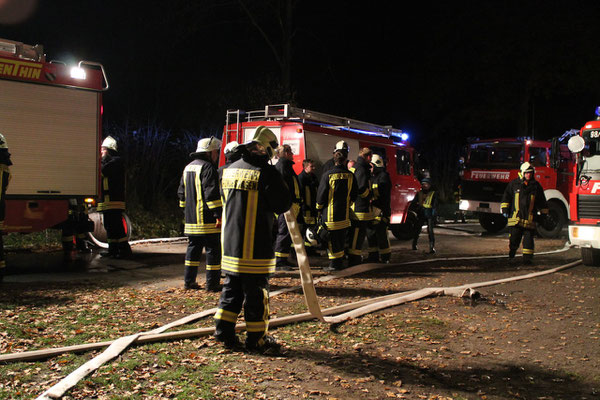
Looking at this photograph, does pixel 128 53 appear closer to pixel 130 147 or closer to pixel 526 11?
pixel 130 147

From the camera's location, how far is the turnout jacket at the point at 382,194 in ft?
31.1

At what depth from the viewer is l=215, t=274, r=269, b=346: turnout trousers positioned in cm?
480

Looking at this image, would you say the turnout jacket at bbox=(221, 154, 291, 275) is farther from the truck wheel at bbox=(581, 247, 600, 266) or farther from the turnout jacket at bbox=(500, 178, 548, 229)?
the truck wheel at bbox=(581, 247, 600, 266)

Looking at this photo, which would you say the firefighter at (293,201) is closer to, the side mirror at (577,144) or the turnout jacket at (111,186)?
the turnout jacket at (111,186)

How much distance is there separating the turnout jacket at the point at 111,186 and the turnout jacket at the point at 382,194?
4.21 meters

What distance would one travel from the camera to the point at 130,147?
16.1m

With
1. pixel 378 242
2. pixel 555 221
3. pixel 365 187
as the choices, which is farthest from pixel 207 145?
pixel 555 221

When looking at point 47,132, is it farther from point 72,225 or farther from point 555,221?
point 555,221

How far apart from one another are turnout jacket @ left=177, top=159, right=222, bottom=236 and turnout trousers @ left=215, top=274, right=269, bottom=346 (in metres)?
2.00

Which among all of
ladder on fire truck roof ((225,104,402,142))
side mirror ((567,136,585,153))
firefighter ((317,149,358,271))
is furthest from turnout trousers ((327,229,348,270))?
side mirror ((567,136,585,153))

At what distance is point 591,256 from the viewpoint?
1004 cm

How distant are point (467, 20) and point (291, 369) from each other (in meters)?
24.6

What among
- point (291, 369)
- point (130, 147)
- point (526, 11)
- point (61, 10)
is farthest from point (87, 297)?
point (526, 11)

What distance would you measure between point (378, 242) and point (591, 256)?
12.1 feet
